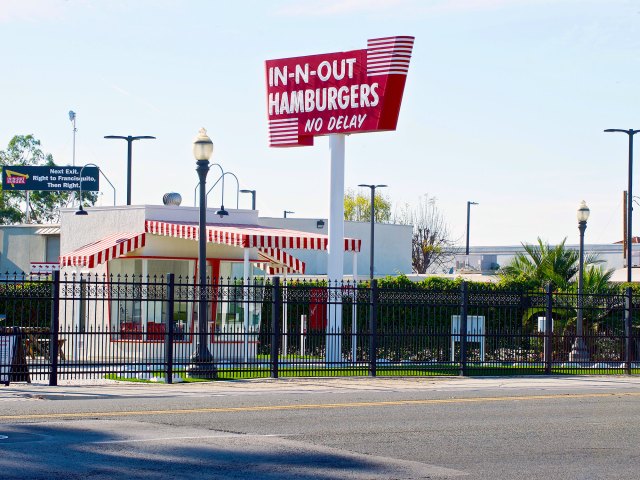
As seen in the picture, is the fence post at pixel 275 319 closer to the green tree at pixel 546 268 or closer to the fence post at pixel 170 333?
the fence post at pixel 170 333

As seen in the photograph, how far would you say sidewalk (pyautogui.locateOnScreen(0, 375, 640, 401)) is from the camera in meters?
17.7

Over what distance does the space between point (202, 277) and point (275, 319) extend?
1.76 meters

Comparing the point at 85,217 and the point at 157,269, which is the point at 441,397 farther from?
the point at 85,217

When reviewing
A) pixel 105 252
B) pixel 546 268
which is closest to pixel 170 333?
pixel 105 252

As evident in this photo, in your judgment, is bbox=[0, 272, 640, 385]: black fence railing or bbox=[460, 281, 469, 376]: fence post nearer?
bbox=[0, 272, 640, 385]: black fence railing

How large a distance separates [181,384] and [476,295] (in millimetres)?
7181

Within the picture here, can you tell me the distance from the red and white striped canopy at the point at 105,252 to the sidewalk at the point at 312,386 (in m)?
6.73

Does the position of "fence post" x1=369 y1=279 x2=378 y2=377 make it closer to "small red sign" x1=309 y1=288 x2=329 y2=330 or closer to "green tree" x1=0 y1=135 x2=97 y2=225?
"small red sign" x1=309 y1=288 x2=329 y2=330

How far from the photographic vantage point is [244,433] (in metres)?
12.7

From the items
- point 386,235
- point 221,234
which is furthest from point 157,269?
point 386,235

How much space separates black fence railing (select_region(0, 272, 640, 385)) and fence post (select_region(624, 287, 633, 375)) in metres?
0.03

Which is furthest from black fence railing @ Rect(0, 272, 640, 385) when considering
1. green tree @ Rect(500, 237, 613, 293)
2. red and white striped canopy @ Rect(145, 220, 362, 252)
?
green tree @ Rect(500, 237, 613, 293)

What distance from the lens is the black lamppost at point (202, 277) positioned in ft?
67.6

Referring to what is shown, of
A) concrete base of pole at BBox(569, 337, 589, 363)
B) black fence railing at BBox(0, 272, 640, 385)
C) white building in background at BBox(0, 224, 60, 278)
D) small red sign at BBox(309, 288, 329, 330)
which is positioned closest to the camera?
black fence railing at BBox(0, 272, 640, 385)
